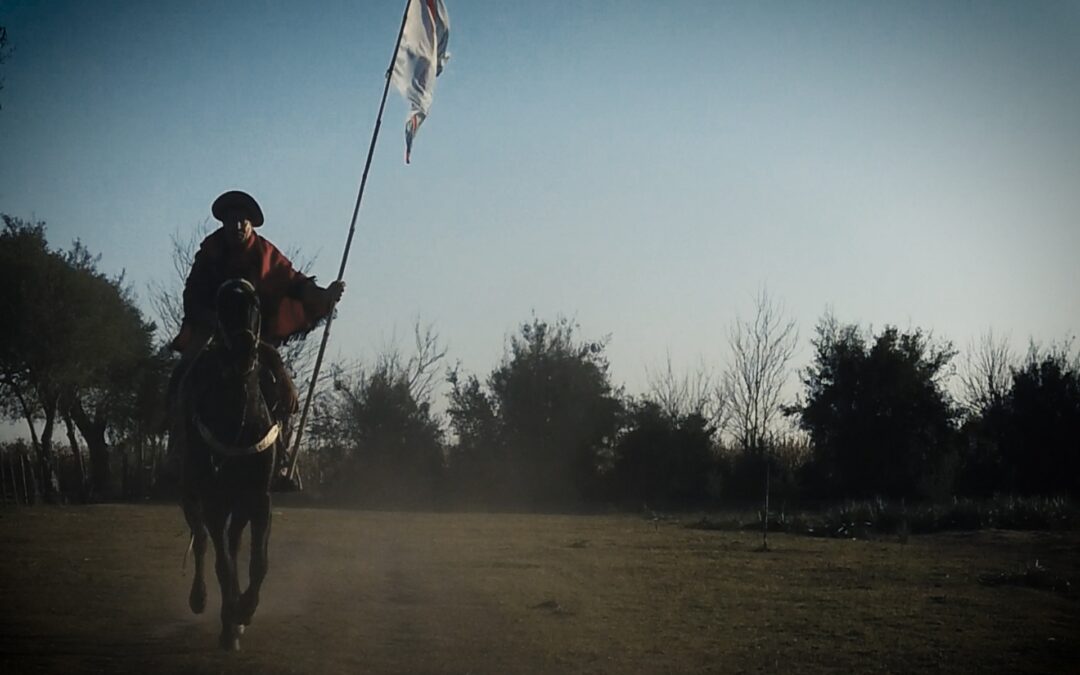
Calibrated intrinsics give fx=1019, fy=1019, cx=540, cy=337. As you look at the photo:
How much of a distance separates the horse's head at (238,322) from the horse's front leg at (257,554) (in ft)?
4.07

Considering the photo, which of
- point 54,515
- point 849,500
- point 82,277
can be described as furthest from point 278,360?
point 849,500

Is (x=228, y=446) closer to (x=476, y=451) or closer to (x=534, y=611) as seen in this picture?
(x=534, y=611)

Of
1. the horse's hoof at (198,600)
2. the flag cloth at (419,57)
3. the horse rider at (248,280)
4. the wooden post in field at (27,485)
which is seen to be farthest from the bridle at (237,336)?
the wooden post in field at (27,485)

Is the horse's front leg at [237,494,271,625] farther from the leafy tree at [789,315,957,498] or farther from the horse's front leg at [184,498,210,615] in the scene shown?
the leafy tree at [789,315,957,498]

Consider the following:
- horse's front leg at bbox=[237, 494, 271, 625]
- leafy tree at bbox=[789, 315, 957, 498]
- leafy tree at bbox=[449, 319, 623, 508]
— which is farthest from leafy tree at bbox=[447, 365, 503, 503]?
horse's front leg at bbox=[237, 494, 271, 625]

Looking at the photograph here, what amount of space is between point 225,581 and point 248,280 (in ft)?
8.92

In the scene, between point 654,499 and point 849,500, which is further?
point 654,499

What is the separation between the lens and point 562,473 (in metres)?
49.3

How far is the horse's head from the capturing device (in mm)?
7926

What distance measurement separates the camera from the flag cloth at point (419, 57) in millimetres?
12133

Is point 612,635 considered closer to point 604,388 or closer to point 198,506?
point 198,506

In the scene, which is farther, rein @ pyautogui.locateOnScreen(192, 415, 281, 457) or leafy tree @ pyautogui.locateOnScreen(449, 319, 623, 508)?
leafy tree @ pyautogui.locateOnScreen(449, 319, 623, 508)

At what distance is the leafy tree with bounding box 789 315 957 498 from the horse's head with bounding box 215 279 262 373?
3684cm

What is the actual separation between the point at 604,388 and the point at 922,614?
132 feet
